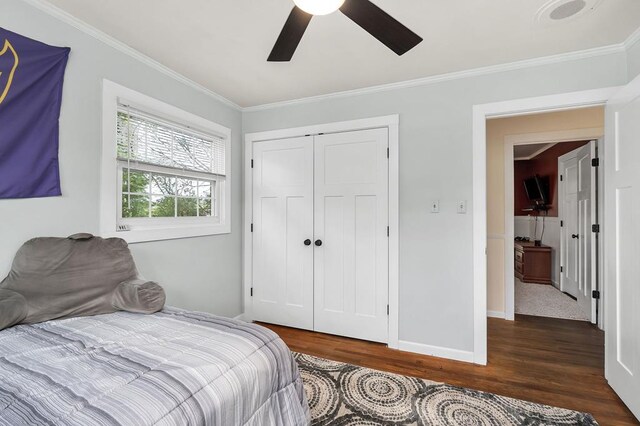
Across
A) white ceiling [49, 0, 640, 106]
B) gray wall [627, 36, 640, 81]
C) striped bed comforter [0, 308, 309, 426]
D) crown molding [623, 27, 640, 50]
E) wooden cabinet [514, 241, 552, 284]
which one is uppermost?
white ceiling [49, 0, 640, 106]

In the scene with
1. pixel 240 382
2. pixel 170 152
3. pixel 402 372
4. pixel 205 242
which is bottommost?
pixel 402 372

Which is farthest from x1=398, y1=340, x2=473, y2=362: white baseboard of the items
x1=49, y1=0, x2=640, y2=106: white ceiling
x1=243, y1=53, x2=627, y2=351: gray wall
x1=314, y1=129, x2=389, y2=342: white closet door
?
x1=49, y1=0, x2=640, y2=106: white ceiling

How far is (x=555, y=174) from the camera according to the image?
5.20 metres

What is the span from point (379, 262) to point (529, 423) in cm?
146

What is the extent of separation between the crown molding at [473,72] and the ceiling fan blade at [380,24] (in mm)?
1284

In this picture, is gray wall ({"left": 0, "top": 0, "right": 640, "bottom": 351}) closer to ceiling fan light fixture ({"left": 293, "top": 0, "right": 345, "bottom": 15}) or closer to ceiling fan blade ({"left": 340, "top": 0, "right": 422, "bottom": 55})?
ceiling fan blade ({"left": 340, "top": 0, "right": 422, "bottom": 55})

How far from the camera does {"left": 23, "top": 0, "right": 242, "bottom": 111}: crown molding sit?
172cm

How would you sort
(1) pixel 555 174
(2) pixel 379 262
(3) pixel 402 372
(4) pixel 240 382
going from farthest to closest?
(1) pixel 555 174, (2) pixel 379 262, (3) pixel 402 372, (4) pixel 240 382

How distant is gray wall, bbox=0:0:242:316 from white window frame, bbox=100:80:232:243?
0.15 feet

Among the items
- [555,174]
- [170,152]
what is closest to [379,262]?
[170,152]

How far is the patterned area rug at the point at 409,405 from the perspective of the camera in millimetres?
1717

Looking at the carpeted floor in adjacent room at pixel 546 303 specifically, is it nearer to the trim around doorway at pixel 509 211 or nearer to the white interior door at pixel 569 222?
the white interior door at pixel 569 222

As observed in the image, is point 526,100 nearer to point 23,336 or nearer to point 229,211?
point 229,211

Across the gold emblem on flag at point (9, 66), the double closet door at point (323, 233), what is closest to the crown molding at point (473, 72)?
the double closet door at point (323, 233)
